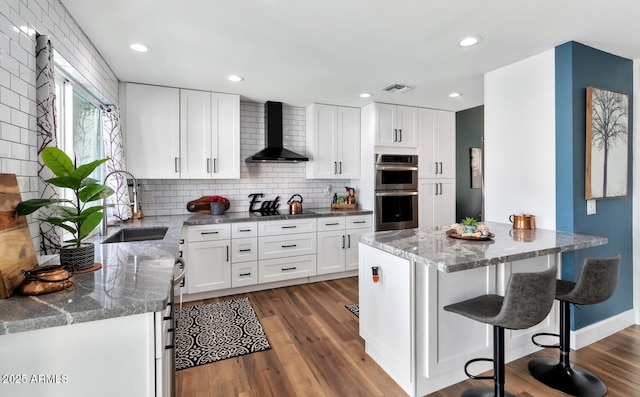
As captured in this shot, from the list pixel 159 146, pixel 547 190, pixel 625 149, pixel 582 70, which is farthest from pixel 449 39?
pixel 159 146

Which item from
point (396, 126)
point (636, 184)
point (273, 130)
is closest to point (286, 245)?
point (273, 130)

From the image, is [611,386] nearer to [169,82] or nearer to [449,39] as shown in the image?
[449,39]

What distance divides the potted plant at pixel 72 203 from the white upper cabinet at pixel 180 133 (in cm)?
210

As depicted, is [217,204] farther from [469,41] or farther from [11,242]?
[469,41]

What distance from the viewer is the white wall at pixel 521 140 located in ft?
8.27

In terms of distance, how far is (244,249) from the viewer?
3.57 m

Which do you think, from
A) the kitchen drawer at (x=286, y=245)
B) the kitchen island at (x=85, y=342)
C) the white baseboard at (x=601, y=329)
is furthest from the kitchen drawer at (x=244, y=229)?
the white baseboard at (x=601, y=329)

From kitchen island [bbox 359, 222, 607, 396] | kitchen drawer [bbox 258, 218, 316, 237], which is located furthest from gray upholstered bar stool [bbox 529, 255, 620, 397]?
kitchen drawer [bbox 258, 218, 316, 237]

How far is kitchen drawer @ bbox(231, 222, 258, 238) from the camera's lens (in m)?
3.51

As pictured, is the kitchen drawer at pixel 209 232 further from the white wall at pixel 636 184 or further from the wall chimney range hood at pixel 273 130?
the white wall at pixel 636 184

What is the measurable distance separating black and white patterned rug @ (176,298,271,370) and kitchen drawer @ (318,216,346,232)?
4.15ft

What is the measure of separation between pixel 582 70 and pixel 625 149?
834 millimetres

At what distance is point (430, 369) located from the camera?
186 cm

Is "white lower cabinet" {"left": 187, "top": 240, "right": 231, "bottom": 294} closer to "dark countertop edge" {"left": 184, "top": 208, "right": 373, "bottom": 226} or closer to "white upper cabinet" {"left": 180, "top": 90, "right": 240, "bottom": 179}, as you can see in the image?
"dark countertop edge" {"left": 184, "top": 208, "right": 373, "bottom": 226}
